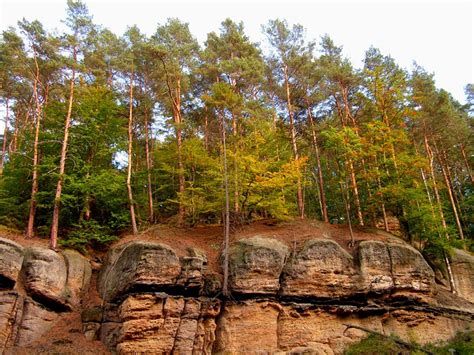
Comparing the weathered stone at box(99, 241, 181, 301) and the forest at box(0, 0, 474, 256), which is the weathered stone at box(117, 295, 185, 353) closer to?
the weathered stone at box(99, 241, 181, 301)

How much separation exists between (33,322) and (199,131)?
1600 centimetres

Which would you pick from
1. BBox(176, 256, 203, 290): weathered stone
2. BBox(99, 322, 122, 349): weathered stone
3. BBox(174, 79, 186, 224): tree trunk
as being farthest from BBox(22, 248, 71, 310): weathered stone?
BBox(174, 79, 186, 224): tree trunk

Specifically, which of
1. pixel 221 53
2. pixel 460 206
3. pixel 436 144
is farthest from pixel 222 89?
pixel 460 206

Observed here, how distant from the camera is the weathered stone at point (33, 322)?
13077mm

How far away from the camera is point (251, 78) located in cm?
2195

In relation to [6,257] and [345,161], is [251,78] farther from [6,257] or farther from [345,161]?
[6,257]

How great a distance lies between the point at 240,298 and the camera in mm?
15156

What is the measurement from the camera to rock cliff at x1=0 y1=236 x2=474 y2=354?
13.6 m

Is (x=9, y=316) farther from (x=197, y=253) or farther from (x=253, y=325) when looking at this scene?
(x=253, y=325)

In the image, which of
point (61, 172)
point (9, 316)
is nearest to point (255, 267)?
point (9, 316)

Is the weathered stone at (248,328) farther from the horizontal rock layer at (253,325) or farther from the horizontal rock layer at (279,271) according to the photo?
the horizontal rock layer at (279,271)

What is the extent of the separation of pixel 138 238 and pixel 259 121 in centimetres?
879

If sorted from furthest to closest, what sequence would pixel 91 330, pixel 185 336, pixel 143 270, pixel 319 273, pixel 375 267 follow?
pixel 375 267 → pixel 319 273 → pixel 91 330 → pixel 143 270 → pixel 185 336

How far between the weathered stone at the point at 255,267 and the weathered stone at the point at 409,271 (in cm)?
504
